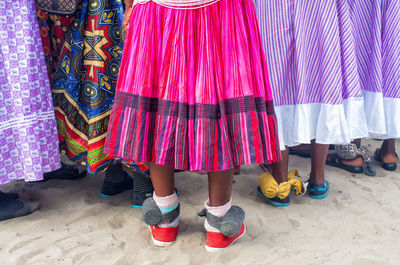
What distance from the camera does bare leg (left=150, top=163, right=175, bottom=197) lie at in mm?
1580

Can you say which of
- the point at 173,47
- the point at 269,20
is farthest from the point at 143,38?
the point at 269,20

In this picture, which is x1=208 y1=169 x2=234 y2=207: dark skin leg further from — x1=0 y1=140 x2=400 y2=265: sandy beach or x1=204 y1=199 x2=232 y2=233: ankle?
x1=0 y1=140 x2=400 y2=265: sandy beach

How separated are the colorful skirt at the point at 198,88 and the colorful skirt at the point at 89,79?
0.43 meters

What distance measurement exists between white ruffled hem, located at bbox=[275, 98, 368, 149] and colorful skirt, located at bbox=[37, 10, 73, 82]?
1.35 metres

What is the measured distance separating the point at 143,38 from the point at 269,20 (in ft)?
A: 2.78

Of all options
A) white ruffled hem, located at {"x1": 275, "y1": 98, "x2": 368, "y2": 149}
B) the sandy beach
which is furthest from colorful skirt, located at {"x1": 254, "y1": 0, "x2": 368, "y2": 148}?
the sandy beach

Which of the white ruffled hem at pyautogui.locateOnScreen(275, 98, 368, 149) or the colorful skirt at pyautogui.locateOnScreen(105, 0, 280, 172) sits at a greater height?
the colorful skirt at pyautogui.locateOnScreen(105, 0, 280, 172)

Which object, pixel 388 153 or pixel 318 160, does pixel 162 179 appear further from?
pixel 388 153

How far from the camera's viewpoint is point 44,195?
2199mm

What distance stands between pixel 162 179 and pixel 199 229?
424 millimetres

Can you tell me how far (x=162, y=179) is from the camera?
5.23 feet

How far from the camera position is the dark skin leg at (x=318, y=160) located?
2.16 metres

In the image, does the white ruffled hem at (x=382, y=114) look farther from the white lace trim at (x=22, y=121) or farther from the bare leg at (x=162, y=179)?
the white lace trim at (x=22, y=121)

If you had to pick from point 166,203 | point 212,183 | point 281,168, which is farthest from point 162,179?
point 281,168
